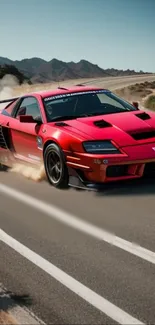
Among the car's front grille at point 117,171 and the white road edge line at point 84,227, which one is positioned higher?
the car's front grille at point 117,171

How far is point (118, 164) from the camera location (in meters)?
6.45

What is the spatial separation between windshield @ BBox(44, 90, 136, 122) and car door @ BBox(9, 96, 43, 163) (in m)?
0.25

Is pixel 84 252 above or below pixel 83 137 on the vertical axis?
below

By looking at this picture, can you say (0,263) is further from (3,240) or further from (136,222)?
(136,222)

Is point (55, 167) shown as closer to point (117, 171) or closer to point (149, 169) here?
point (117, 171)

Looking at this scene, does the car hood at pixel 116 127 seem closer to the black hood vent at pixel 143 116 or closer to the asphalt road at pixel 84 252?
the black hood vent at pixel 143 116

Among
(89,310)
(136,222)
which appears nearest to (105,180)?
Answer: (136,222)

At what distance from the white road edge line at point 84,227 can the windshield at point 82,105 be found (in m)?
1.38

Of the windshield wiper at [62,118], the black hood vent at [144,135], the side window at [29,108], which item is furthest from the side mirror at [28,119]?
the black hood vent at [144,135]

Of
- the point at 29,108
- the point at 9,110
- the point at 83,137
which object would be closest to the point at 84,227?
the point at 83,137

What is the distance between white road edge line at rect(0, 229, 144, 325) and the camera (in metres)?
3.29

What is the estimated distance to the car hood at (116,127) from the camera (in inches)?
261

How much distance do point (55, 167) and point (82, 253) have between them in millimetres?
2789

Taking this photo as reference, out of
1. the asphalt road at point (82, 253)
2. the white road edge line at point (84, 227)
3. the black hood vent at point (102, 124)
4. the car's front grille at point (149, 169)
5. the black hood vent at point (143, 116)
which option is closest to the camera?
the asphalt road at point (82, 253)
